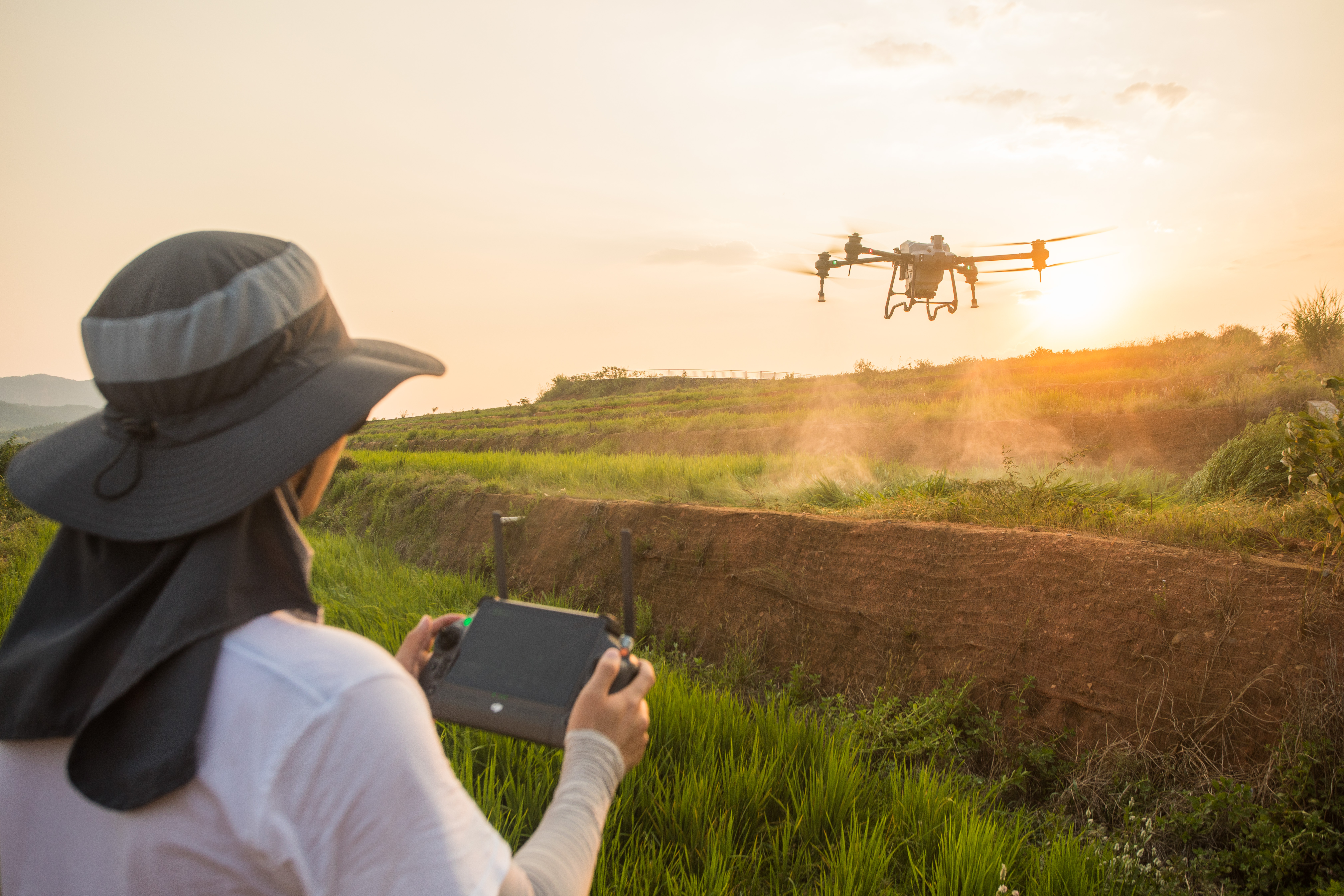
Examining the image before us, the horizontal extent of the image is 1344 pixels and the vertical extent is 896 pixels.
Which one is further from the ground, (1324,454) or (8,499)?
(1324,454)

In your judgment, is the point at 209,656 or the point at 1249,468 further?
the point at 1249,468

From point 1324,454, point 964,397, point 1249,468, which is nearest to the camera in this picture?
point 1324,454

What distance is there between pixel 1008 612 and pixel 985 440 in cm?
753

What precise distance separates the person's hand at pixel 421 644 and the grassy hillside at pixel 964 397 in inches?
285

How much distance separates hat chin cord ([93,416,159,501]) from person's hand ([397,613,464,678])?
0.71 meters

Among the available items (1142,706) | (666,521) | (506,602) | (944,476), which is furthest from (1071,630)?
(506,602)

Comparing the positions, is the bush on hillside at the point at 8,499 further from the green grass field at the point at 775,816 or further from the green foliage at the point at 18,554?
the green grass field at the point at 775,816

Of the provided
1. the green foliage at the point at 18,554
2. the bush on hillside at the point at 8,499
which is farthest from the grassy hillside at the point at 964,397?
the green foliage at the point at 18,554

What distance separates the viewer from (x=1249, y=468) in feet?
21.6

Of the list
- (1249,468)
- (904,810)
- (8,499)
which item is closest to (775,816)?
(904,810)

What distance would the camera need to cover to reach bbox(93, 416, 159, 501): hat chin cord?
923 millimetres

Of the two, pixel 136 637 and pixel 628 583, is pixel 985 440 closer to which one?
pixel 628 583

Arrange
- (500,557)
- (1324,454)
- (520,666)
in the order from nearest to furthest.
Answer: (520,666), (500,557), (1324,454)

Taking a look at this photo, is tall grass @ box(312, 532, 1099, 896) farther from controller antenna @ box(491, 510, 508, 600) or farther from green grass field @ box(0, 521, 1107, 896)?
controller antenna @ box(491, 510, 508, 600)
